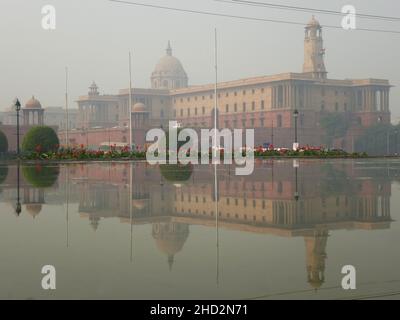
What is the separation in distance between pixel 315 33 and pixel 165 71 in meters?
43.0

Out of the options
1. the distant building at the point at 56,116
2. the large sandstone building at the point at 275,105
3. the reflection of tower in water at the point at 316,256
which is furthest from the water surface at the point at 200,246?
the distant building at the point at 56,116

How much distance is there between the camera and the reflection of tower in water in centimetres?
484

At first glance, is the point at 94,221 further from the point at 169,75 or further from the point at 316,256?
the point at 169,75

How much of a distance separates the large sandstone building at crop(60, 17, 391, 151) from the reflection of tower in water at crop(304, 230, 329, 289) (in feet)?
250

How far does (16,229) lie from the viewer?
7793 millimetres

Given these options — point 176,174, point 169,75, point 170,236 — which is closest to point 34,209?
point 170,236

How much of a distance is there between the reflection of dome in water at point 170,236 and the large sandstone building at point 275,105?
7500 centimetres

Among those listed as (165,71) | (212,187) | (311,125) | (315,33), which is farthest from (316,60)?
(212,187)

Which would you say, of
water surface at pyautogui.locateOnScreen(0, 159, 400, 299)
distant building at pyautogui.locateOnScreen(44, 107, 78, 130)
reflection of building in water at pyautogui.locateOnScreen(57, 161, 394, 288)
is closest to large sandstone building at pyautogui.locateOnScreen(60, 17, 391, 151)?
distant building at pyautogui.locateOnScreen(44, 107, 78, 130)

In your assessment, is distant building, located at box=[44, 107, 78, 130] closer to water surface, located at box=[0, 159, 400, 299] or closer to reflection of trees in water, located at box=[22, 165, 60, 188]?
reflection of trees in water, located at box=[22, 165, 60, 188]

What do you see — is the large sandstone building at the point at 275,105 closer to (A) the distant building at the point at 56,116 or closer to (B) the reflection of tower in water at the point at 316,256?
(A) the distant building at the point at 56,116
